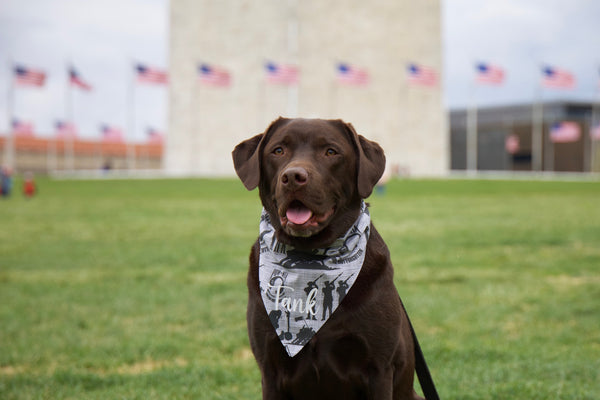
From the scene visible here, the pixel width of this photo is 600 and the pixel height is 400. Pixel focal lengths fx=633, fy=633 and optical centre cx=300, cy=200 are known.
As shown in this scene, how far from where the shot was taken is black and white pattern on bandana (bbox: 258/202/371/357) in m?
2.64

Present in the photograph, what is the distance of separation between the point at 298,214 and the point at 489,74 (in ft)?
135

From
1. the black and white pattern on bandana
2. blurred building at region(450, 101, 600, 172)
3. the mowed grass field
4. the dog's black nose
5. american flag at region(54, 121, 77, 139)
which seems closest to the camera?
the dog's black nose

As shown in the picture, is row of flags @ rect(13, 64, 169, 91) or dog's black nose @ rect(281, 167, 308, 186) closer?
dog's black nose @ rect(281, 167, 308, 186)

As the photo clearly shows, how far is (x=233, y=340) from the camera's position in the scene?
509 centimetres

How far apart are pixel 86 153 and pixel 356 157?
2898 inches

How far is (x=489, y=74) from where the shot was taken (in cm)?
4088

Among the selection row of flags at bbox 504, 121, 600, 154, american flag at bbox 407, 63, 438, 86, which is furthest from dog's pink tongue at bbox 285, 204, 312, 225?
row of flags at bbox 504, 121, 600, 154

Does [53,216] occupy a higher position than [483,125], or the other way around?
[483,125]

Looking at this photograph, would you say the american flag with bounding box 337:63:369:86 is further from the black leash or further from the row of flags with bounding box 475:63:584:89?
the black leash

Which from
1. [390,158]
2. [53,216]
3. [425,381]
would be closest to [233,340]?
[425,381]

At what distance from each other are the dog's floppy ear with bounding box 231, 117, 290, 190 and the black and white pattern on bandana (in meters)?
0.24

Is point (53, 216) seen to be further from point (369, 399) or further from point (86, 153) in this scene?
point (86, 153)

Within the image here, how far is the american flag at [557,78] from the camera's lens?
4148 centimetres

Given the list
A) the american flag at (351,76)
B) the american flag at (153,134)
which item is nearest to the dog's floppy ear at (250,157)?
the american flag at (351,76)
